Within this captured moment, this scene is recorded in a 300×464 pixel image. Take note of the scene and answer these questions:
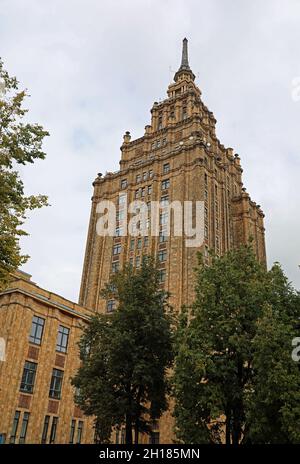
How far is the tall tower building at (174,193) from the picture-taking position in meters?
61.4

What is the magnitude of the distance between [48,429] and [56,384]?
3660 millimetres

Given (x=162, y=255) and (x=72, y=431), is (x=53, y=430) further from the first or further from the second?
(x=162, y=255)

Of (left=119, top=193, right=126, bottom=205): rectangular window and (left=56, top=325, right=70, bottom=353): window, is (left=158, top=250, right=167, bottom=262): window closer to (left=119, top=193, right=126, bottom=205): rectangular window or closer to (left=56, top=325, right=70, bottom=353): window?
(left=119, top=193, right=126, bottom=205): rectangular window

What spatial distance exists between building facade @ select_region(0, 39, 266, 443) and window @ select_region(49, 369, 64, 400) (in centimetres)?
9

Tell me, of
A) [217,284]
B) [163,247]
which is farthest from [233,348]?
[163,247]

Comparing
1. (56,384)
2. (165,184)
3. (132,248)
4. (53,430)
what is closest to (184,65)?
(165,184)

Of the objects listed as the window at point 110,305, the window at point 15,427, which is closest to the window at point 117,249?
the window at point 110,305

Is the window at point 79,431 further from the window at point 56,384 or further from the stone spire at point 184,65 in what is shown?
the stone spire at point 184,65

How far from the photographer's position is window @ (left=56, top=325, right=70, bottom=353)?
38.7m

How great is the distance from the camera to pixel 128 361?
23734 millimetres

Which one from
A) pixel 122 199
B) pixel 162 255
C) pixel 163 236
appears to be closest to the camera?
pixel 162 255

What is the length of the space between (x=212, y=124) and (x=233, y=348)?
227 ft

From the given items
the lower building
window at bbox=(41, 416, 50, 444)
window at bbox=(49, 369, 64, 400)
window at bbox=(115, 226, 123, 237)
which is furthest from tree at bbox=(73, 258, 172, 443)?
window at bbox=(115, 226, 123, 237)

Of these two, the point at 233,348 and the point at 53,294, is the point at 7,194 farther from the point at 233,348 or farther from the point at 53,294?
the point at 53,294
